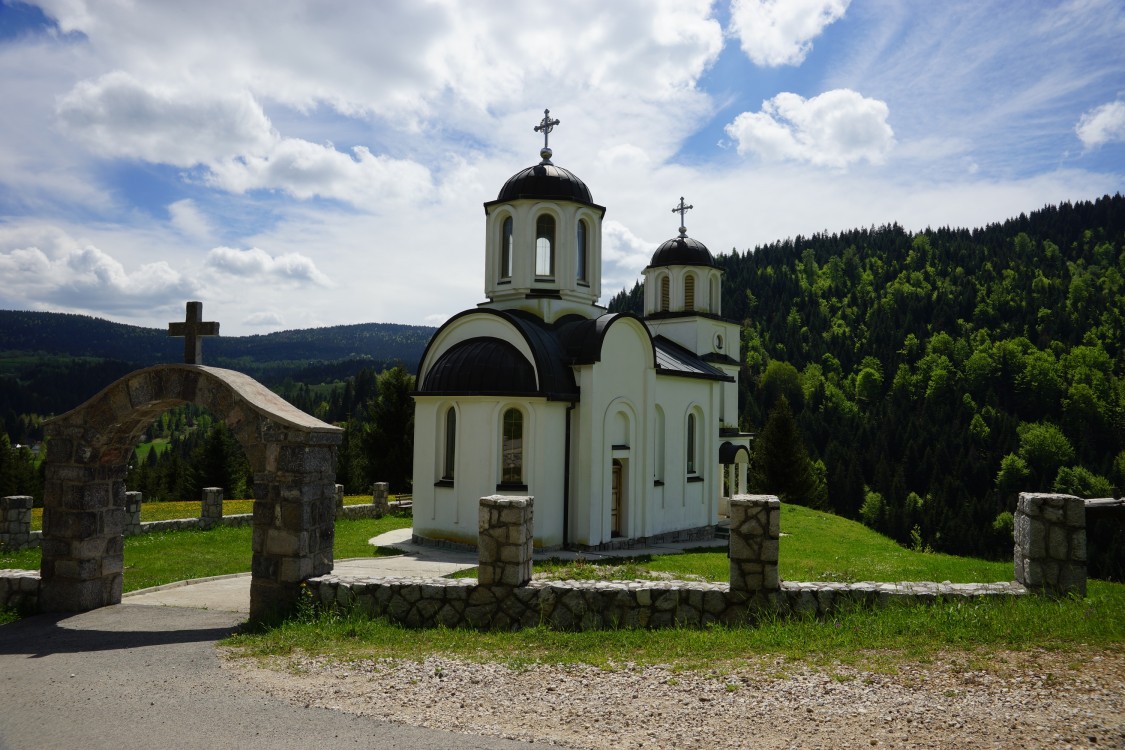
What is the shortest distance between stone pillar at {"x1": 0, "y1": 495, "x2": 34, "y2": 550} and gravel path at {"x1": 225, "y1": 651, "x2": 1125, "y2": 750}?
1264 centimetres

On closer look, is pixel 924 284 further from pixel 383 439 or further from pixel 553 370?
pixel 553 370

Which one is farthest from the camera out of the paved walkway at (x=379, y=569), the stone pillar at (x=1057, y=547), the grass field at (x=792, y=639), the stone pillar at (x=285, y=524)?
the paved walkway at (x=379, y=569)

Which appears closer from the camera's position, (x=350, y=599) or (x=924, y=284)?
(x=350, y=599)

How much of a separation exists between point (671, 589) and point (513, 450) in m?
8.79

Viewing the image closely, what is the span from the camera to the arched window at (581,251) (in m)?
19.6

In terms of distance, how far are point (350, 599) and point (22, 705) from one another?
10.6 ft

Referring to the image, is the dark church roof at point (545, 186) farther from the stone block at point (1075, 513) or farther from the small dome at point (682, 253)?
the stone block at point (1075, 513)

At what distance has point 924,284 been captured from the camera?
10700 cm

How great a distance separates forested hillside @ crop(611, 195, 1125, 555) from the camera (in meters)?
70.5

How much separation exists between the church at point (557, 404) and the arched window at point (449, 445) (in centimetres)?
3

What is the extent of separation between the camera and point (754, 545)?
26.7 feet

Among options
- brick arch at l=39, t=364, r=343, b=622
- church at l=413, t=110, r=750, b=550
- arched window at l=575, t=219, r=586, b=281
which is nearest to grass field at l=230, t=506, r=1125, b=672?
brick arch at l=39, t=364, r=343, b=622

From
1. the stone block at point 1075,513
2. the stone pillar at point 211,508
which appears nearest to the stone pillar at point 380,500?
the stone pillar at point 211,508

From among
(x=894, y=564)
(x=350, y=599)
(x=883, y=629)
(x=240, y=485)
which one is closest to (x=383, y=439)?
(x=240, y=485)
